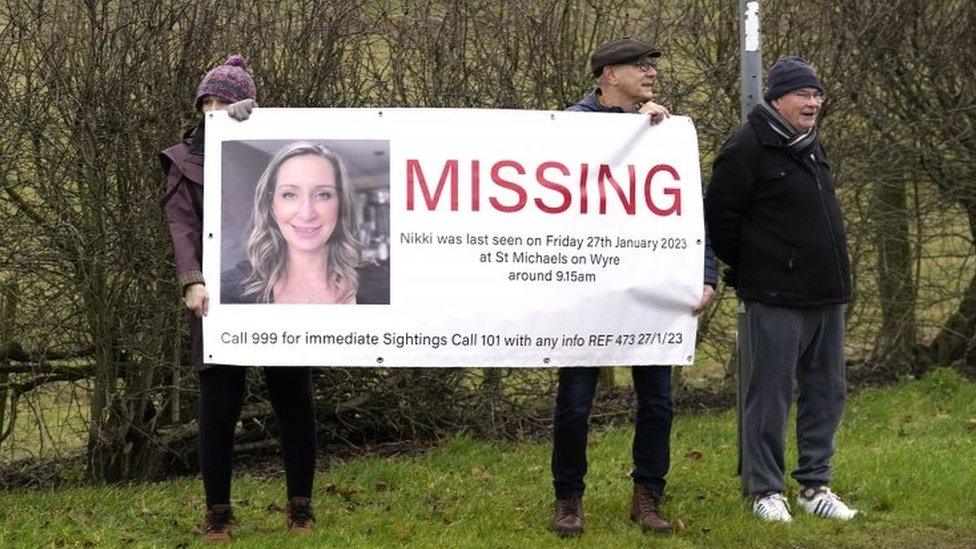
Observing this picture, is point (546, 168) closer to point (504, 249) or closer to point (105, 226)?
point (504, 249)

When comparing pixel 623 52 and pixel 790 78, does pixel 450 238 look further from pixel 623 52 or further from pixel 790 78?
pixel 790 78

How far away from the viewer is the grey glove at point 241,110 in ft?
20.4

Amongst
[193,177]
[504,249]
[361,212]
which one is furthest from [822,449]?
[193,177]

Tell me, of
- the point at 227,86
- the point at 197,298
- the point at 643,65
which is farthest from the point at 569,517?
the point at 227,86

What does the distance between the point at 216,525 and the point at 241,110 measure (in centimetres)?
166

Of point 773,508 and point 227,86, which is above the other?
point 227,86

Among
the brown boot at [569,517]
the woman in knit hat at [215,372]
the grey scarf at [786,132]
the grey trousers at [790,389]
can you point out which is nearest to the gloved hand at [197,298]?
the woman in knit hat at [215,372]

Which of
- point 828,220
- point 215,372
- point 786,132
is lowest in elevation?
point 215,372

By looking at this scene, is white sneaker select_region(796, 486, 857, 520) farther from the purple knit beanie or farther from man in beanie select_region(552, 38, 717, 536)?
the purple knit beanie

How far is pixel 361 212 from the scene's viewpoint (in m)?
6.34

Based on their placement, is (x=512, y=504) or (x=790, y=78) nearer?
(x=790, y=78)

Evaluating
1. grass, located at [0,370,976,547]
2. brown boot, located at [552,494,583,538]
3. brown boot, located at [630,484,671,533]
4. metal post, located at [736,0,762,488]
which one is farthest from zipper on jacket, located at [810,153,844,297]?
brown boot, located at [552,494,583,538]

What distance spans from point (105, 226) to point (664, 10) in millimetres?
4096

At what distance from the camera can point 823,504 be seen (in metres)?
6.89
